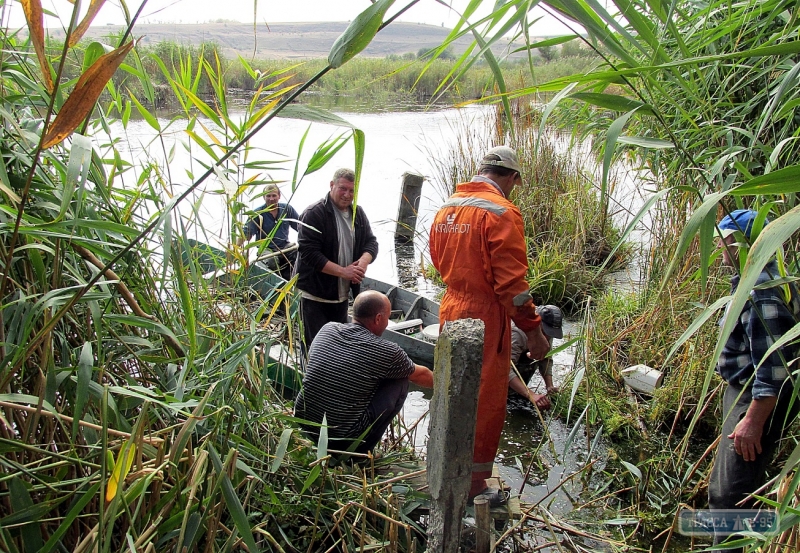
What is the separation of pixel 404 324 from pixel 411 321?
0.14 meters

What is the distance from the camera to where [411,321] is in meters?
6.34

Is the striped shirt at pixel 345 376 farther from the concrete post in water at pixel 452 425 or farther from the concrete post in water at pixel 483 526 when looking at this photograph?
the concrete post in water at pixel 452 425

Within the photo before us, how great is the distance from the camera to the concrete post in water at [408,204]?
1091cm

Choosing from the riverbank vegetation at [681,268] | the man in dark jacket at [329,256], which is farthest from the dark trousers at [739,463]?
the man in dark jacket at [329,256]

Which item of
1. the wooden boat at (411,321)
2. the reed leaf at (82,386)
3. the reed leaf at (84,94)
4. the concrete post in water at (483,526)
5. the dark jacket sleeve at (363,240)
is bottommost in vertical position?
the wooden boat at (411,321)

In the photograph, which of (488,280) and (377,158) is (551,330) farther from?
(377,158)

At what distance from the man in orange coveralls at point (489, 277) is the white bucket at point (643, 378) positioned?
4.74 ft

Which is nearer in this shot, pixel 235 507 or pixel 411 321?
pixel 235 507

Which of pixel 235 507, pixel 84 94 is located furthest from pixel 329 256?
pixel 84 94

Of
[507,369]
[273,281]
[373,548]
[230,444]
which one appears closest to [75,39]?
[230,444]

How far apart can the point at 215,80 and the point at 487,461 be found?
2.36 m

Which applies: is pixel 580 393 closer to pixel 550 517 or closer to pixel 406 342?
pixel 406 342

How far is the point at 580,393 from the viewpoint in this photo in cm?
517

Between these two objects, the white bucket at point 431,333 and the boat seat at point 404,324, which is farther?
the boat seat at point 404,324
